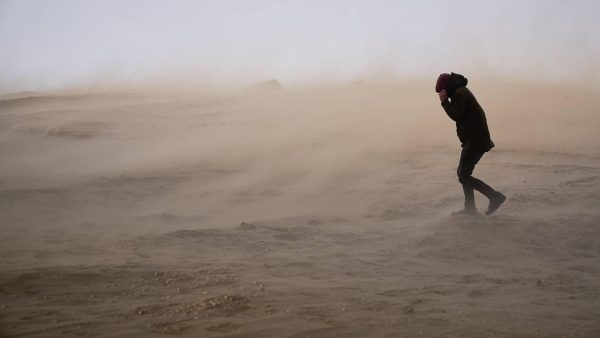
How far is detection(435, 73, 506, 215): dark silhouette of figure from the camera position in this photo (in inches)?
313

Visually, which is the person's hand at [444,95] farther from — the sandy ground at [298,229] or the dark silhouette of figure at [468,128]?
the sandy ground at [298,229]

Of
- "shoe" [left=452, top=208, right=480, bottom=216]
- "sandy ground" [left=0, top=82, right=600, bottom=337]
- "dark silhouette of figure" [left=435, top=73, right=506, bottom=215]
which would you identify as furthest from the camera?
"dark silhouette of figure" [left=435, top=73, right=506, bottom=215]

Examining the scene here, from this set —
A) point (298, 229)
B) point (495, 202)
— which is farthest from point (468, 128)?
point (298, 229)

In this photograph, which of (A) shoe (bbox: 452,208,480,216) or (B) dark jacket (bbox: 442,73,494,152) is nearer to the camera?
(A) shoe (bbox: 452,208,480,216)

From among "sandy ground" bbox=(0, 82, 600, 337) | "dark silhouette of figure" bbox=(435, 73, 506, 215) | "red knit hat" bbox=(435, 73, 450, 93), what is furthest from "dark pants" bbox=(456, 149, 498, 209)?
"red knit hat" bbox=(435, 73, 450, 93)

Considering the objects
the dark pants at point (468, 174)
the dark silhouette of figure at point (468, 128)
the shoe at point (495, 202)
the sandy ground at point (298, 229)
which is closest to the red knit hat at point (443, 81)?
the dark silhouette of figure at point (468, 128)

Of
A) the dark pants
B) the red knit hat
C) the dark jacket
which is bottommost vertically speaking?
the dark pants

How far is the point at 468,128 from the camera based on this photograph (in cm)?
805

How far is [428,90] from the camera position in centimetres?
2200

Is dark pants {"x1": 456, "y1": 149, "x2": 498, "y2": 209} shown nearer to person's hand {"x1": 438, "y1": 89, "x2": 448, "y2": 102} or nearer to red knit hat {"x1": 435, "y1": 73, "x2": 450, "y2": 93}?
person's hand {"x1": 438, "y1": 89, "x2": 448, "y2": 102}

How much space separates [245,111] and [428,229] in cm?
1311

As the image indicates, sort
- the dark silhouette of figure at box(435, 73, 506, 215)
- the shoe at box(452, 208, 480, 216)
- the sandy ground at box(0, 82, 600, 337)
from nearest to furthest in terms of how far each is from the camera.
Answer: the sandy ground at box(0, 82, 600, 337) < the shoe at box(452, 208, 480, 216) < the dark silhouette of figure at box(435, 73, 506, 215)

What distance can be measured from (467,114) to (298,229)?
238 centimetres

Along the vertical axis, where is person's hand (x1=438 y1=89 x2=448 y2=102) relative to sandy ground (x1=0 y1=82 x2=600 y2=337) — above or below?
above
